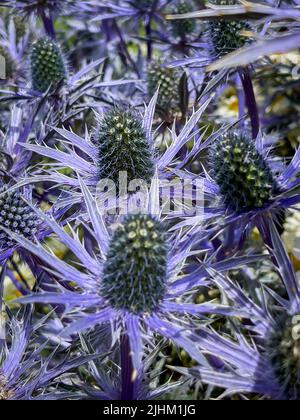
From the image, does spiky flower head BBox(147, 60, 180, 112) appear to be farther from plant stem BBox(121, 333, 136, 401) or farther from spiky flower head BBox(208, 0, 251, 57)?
plant stem BBox(121, 333, 136, 401)

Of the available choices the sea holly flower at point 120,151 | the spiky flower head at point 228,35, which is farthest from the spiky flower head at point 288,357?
the spiky flower head at point 228,35

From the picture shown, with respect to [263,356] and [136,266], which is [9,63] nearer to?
[136,266]

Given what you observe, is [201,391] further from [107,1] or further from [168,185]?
[107,1]

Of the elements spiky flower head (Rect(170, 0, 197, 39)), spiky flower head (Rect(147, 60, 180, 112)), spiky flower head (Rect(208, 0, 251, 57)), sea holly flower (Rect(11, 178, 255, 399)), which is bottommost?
sea holly flower (Rect(11, 178, 255, 399))

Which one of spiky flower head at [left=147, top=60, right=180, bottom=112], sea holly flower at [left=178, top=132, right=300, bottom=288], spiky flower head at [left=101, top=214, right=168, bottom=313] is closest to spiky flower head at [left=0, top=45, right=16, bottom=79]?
spiky flower head at [left=147, top=60, right=180, bottom=112]

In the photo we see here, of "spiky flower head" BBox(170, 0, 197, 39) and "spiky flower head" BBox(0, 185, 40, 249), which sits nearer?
"spiky flower head" BBox(0, 185, 40, 249)

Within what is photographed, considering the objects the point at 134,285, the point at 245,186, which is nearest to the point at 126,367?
the point at 134,285
